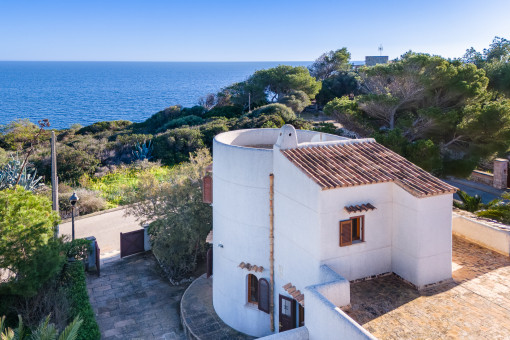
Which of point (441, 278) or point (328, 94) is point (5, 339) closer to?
point (441, 278)

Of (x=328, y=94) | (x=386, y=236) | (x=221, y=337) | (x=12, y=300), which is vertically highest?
(x=328, y=94)

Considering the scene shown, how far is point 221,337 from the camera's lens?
40.7 ft

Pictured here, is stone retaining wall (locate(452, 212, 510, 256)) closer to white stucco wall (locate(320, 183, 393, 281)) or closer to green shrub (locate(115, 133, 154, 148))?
white stucco wall (locate(320, 183, 393, 281))

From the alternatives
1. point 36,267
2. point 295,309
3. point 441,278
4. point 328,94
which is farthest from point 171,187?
point 328,94

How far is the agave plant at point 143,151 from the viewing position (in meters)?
35.5

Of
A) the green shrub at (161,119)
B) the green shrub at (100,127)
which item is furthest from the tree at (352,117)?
the green shrub at (100,127)

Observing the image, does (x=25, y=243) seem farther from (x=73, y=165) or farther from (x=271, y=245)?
(x=73, y=165)

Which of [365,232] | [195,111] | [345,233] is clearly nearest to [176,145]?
[195,111]

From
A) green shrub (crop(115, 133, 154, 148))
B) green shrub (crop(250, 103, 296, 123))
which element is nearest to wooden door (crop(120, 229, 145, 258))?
green shrub (crop(115, 133, 154, 148))

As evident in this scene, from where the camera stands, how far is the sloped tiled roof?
31.0 ft

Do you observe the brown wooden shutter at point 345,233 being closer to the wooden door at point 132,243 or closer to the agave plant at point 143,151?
the wooden door at point 132,243

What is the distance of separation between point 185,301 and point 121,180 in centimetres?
1706

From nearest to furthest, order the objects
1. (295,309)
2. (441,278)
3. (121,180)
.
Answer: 1. (441,278)
2. (295,309)
3. (121,180)

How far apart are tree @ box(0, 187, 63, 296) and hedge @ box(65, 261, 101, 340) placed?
1.31 metres
